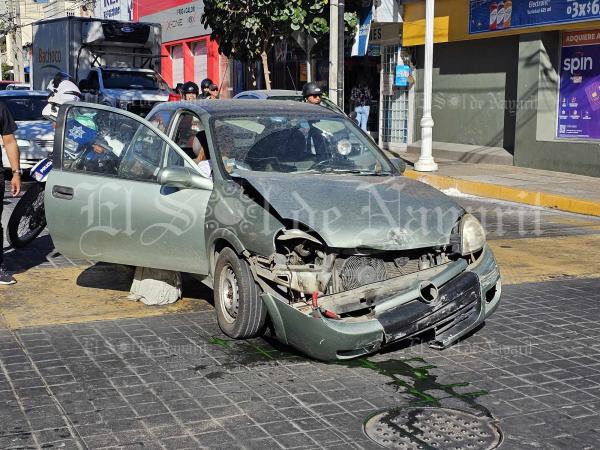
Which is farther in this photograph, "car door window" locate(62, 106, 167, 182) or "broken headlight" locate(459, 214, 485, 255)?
"car door window" locate(62, 106, 167, 182)

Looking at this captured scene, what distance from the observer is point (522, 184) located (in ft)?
49.9

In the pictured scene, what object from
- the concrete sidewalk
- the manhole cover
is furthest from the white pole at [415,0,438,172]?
the manhole cover

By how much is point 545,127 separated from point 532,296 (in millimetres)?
11103

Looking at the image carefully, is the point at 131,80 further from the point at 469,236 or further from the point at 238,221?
the point at 469,236

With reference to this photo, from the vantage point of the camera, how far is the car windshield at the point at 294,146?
6531 mm

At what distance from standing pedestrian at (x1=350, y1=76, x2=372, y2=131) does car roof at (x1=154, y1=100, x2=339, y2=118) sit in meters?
16.7

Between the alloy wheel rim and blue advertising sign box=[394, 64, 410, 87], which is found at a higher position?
blue advertising sign box=[394, 64, 410, 87]

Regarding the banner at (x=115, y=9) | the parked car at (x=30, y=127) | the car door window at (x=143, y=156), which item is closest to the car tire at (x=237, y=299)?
the car door window at (x=143, y=156)

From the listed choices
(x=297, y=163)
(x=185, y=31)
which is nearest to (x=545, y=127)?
(x=297, y=163)

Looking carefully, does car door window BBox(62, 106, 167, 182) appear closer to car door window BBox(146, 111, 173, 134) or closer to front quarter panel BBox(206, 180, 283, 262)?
car door window BBox(146, 111, 173, 134)

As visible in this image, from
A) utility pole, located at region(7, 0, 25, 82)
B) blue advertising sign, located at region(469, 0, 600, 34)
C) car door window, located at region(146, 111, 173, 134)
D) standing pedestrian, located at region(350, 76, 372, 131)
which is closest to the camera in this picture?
car door window, located at region(146, 111, 173, 134)

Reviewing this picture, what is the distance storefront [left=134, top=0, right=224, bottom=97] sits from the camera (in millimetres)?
35219

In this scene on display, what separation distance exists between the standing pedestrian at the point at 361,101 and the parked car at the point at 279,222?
55.1 feet

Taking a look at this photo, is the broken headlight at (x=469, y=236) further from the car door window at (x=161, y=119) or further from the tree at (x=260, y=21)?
the tree at (x=260, y=21)
